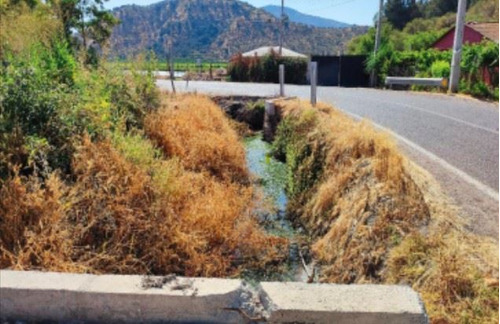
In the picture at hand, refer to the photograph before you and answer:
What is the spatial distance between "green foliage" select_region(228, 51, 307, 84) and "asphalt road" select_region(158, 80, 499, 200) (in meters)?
14.9

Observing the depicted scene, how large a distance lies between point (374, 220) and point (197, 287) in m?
2.82

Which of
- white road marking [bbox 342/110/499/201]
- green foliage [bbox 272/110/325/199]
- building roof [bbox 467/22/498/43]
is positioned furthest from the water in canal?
building roof [bbox 467/22/498/43]

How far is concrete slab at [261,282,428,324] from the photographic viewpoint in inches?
92.0

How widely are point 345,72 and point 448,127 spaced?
1718cm

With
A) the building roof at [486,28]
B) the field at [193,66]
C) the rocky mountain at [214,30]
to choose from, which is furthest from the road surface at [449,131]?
the rocky mountain at [214,30]

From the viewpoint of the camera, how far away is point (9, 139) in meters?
5.00

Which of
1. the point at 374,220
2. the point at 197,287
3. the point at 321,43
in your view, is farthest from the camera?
the point at 321,43

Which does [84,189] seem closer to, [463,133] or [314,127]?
[314,127]

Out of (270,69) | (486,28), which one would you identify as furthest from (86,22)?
(486,28)

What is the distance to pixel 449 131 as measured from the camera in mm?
8531

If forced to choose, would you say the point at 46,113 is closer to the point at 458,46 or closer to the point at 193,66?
the point at 458,46

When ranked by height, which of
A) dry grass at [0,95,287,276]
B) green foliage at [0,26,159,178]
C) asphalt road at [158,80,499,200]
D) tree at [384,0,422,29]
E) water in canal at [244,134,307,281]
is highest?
tree at [384,0,422,29]

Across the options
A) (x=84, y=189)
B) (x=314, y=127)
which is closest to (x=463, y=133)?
(x=314, y=127)

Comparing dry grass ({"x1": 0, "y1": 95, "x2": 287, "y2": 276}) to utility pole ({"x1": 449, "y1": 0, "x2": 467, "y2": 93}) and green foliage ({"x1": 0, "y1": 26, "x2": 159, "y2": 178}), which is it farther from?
utility pole ({"x1": 449, "y1": 0, "x2": 467, "y2": 93})
